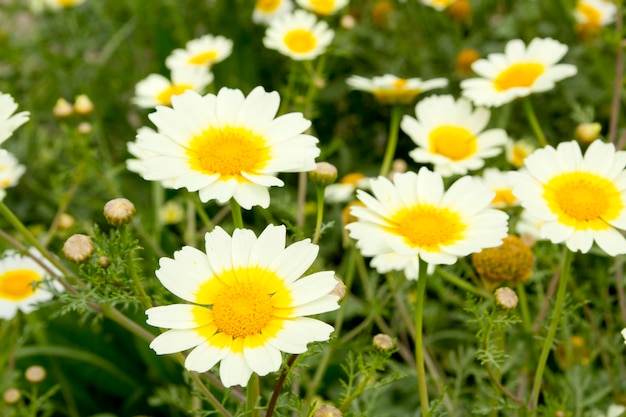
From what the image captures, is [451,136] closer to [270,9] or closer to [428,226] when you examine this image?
[428,226]

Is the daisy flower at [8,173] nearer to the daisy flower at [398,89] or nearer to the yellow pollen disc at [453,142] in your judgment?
the daisy flower at [398,89]

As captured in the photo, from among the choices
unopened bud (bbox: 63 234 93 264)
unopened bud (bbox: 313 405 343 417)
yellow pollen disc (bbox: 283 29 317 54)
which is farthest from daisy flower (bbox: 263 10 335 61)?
unopened bud (bbox: 313 405 343 417)

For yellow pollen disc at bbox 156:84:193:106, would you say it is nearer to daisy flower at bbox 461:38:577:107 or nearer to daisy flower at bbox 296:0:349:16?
daisy flower at bbox 296:0:349:16

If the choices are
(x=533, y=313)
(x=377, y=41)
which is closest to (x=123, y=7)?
(x=377, y=41)

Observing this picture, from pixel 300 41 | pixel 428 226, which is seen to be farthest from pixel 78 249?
pixel 300 41

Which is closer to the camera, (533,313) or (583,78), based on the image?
(533,313)

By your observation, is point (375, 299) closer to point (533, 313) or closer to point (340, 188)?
point (340, 188)
